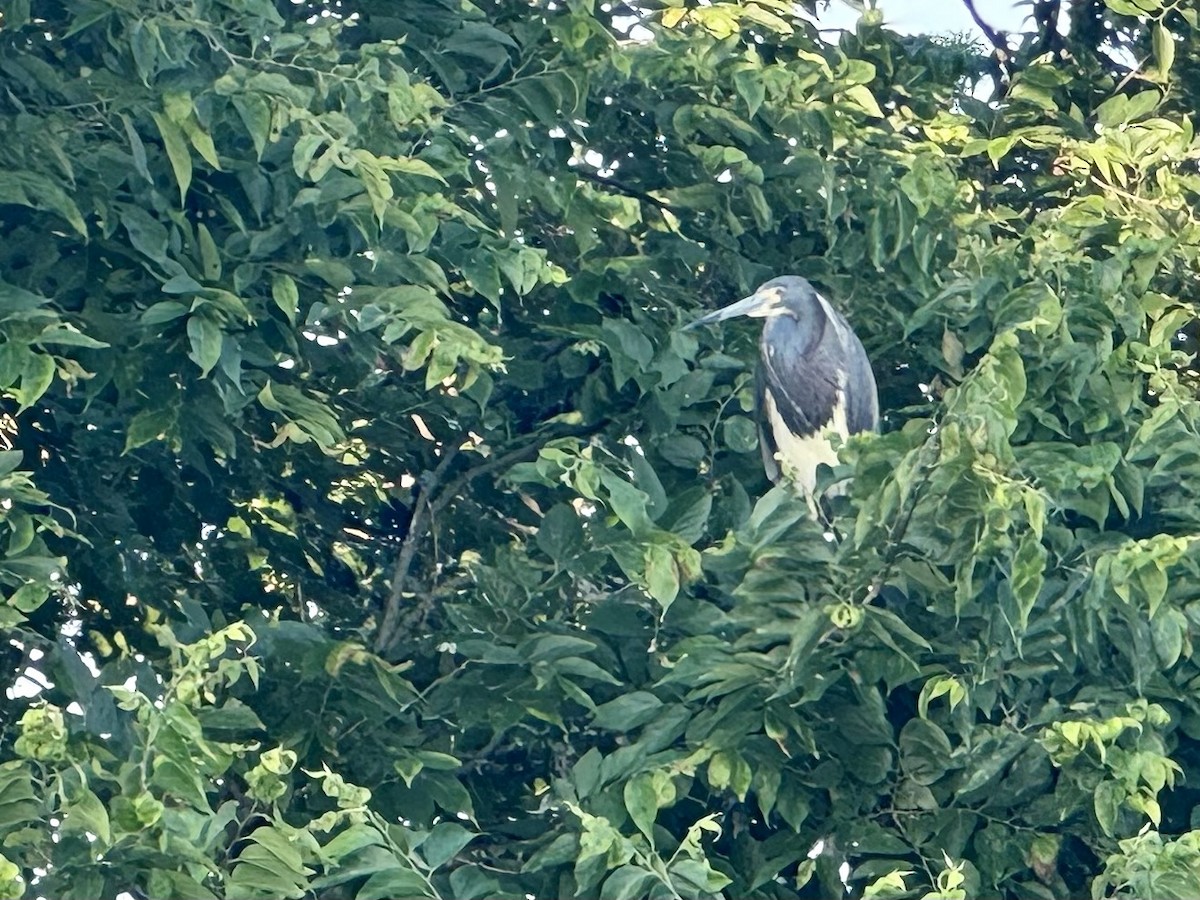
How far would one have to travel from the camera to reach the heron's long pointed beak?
14.5 feet

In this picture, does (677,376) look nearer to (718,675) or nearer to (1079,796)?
(718,675)

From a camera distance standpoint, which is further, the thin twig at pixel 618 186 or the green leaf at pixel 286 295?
the thin twig at pixel 618 186

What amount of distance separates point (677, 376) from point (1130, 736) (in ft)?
4.05

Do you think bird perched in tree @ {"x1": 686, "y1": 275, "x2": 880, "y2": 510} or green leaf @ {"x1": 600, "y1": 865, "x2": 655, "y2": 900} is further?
bird perched in tree @ {"x1": 686, "y1": 275, "x2": 880, "y2": 510}

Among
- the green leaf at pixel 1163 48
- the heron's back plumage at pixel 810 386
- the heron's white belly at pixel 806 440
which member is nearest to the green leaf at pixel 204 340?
the heron's back plumage at pixel 810 386

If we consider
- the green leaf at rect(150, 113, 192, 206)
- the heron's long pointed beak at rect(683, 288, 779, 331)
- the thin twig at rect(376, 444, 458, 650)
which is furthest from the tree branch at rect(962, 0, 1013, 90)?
Result: the green leaf at rect(150, 113, 192, 206)

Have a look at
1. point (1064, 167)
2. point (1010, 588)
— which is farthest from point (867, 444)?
point (1064, 167)

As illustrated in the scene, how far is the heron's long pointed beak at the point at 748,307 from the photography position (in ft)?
14.5

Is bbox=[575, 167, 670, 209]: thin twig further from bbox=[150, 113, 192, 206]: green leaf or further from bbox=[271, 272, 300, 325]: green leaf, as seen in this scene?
bbox=[150, 113, 192, 206]: green leaf

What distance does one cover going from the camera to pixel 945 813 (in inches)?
142

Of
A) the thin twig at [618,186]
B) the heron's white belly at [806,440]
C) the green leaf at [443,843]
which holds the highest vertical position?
the thin twig at [618,186]

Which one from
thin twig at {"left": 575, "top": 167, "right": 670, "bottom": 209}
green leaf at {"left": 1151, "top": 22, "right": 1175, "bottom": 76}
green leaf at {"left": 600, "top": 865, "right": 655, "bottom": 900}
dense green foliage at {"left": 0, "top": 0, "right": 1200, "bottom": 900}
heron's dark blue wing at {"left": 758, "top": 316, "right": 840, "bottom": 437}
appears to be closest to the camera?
green leaf at {"left": 600, "top": 865, "right": 655, "bottom": 900}

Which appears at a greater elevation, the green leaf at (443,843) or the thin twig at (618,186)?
the thin twig at (618,186)

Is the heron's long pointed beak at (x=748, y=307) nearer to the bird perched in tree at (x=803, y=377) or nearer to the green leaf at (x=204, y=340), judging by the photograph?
the bird perched in tree at (x=803, y=377)
